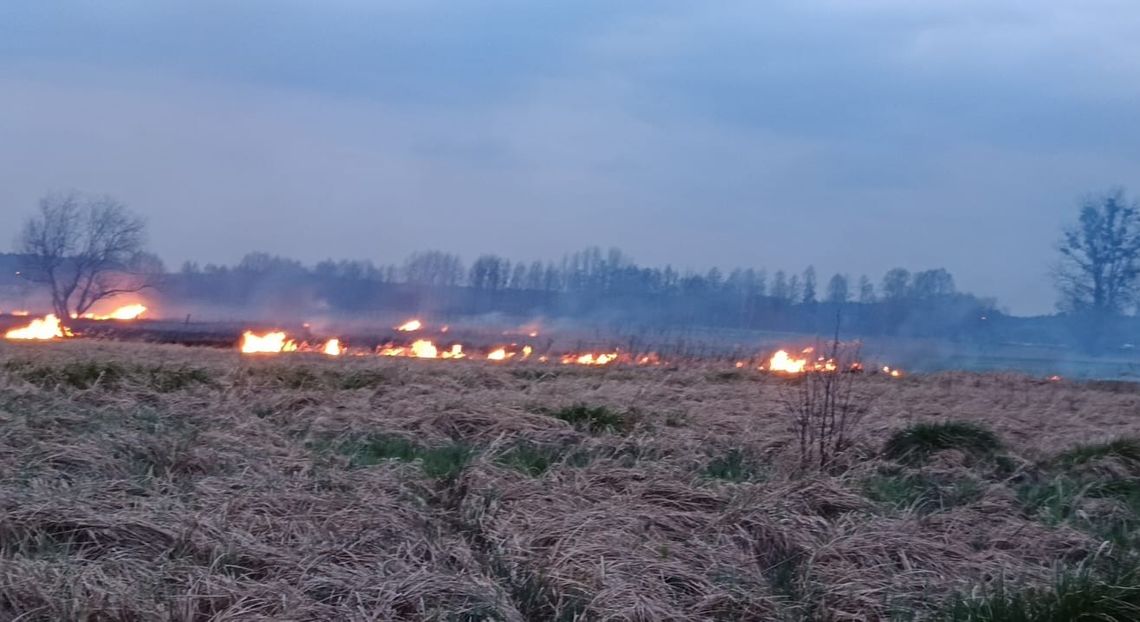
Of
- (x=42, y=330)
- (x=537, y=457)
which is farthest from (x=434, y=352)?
(x=537, y=457)

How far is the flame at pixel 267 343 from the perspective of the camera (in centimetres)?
2955

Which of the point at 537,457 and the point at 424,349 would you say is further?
the point at 424,349

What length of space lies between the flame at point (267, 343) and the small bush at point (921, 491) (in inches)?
889

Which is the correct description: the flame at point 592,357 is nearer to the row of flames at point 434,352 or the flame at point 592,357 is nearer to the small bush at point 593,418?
the row of flames at point 434,352

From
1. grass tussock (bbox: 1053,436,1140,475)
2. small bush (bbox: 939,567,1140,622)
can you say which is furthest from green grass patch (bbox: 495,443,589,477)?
grass tussock (bbox: 1053,436,1140,475)

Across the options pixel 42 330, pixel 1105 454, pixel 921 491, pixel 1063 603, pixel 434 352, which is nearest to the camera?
pixel 1063 603

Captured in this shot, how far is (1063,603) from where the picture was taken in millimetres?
4883

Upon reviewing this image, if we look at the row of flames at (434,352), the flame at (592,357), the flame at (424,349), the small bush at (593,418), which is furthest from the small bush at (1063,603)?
the flame at (424,349)

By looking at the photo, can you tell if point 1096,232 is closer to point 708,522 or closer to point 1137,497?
point 1137,497

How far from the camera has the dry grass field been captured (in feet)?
17.0

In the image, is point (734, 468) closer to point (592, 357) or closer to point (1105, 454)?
point (1105, 454)

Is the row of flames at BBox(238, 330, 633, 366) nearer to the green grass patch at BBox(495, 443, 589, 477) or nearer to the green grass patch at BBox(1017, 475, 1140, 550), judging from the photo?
the green grass patch at BBox(495, 443, 589, 477)

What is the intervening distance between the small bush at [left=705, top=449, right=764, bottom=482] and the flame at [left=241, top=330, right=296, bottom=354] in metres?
21.3

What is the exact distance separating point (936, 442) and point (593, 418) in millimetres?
3331
